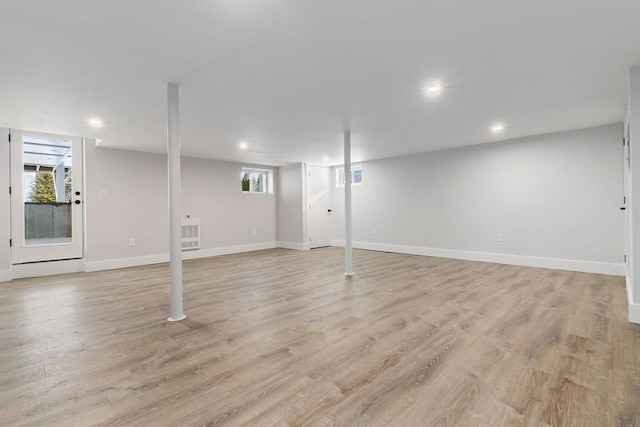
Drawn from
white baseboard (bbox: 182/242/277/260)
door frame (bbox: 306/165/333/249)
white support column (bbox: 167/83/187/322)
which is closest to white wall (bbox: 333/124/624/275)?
door frame (bbox: 306/165/333/249)

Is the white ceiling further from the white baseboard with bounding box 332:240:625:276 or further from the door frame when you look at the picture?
the door frame

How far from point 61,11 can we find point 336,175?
6907 millimetres

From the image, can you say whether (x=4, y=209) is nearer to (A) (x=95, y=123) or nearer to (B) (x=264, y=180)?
(A) (x=95, y=123)

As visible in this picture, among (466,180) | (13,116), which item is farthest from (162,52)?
(466,180)

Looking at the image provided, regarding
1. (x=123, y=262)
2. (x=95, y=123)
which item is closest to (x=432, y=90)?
(x=95, y=123)

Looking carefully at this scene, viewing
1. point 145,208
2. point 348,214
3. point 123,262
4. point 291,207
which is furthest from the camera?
point 291,207

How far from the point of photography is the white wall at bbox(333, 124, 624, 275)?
4.50 meters

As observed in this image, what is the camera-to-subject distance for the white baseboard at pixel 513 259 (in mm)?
4480

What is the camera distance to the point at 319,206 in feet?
26.7

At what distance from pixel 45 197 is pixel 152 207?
1.61 metres

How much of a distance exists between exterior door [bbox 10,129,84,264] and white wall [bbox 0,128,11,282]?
2.2 inches

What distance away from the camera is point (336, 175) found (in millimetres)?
8391

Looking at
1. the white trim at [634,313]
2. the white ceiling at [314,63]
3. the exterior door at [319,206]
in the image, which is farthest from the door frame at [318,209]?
the white trim at [634,313]

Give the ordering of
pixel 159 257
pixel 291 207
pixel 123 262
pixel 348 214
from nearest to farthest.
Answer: pixel 348 214, pixel 123 262, pixel 159 257, pixel 291 207
